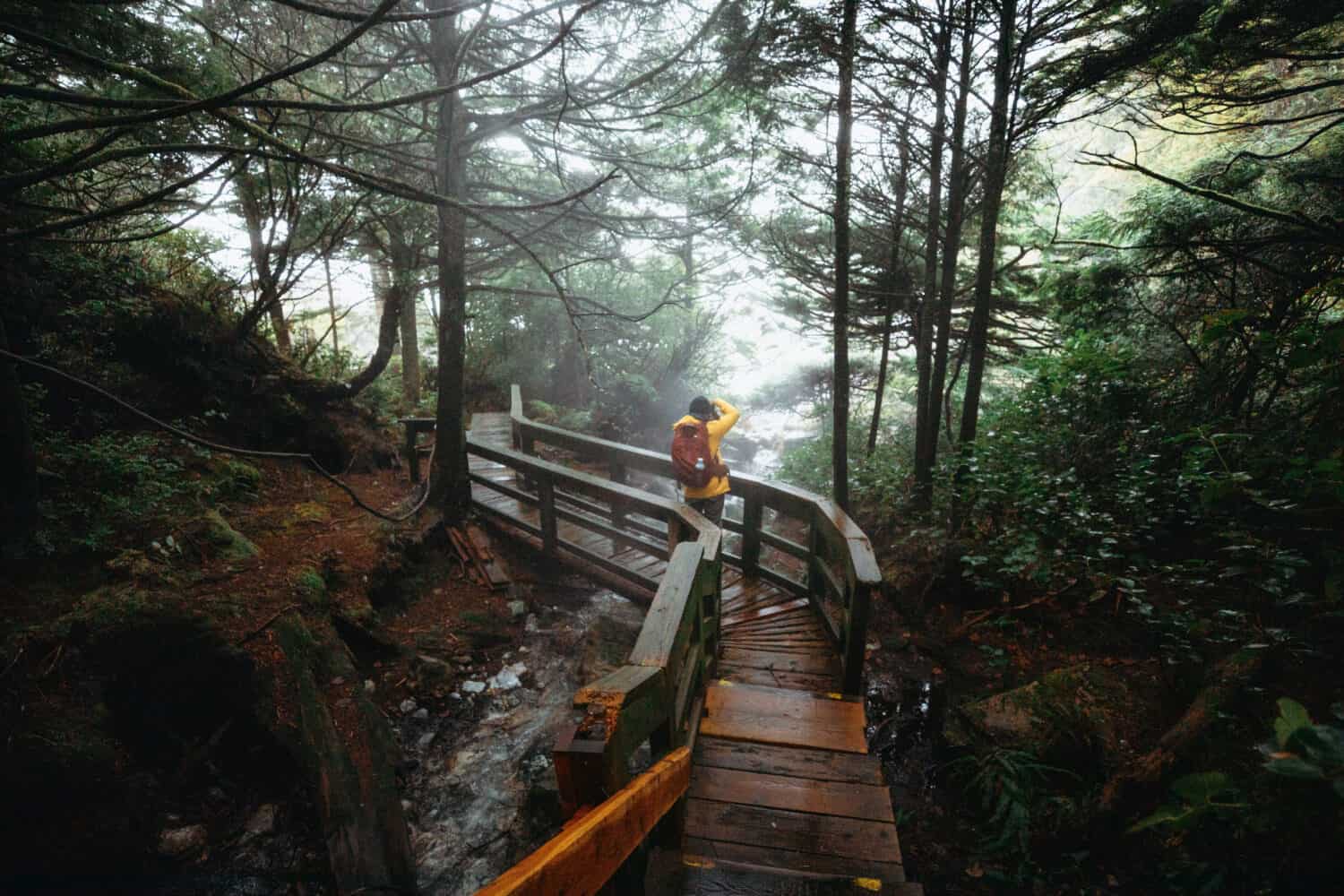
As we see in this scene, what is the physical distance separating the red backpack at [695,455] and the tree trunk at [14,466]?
5.39 metres

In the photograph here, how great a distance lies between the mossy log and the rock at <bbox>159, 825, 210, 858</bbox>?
580 millimetres

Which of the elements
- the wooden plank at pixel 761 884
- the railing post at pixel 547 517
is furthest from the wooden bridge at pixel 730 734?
the railing post at pixel 547 517

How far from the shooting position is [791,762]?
134 inches

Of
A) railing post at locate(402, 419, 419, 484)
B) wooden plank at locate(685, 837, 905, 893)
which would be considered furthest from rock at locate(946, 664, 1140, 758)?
railing post at locate(402, 419, 419, 484)

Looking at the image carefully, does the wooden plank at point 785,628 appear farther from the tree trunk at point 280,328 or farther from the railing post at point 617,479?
the tree trunk at point 280,328

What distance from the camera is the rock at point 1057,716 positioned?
410 centimetres

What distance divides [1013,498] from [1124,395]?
5.96ft

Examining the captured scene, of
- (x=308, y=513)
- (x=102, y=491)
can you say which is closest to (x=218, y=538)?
(x=102, y=491)

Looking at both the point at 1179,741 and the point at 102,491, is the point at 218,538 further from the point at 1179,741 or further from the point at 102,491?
the point at 1179,741

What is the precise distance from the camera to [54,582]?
415 cm

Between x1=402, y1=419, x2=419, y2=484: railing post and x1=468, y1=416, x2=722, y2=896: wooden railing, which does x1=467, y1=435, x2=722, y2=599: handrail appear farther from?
x1=402, y1=419, x2=419, y2=484: railing post

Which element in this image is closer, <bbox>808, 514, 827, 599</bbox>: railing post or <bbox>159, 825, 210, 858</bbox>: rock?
<bbox>159, 825, 210, 858</bbox>: rock

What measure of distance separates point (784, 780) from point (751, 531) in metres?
2.84

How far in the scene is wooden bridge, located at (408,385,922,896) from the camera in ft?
6.03
